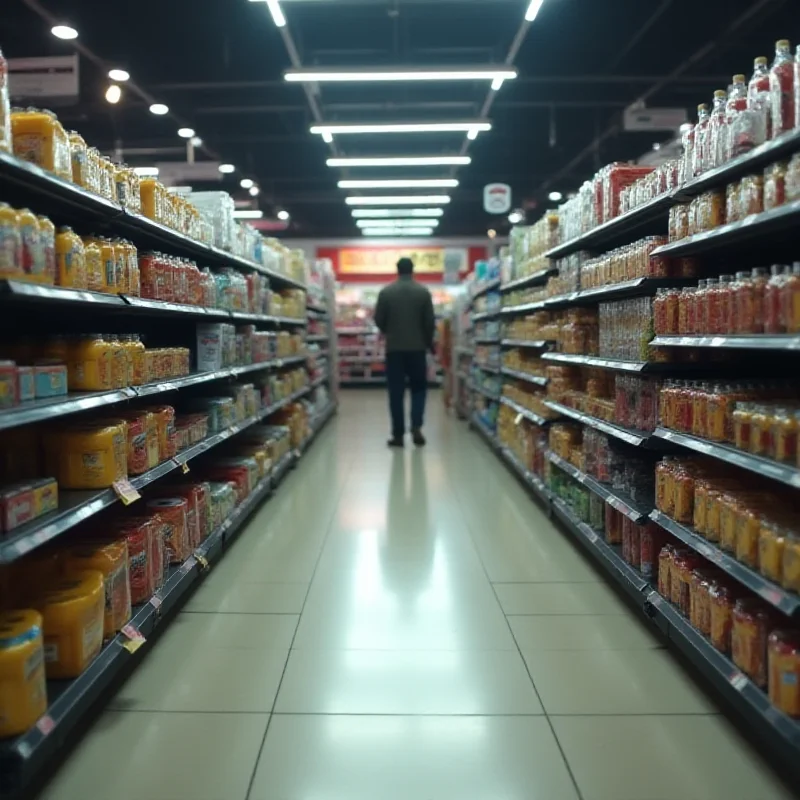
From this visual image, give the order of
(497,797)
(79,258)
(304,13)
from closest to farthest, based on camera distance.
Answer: (497,797) → (79,258) → (304,13)

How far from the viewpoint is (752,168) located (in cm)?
276

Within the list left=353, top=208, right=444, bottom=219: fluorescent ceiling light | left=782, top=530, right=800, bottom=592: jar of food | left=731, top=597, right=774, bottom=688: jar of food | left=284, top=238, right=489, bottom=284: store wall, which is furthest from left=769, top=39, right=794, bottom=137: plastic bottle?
left=284, top=238, right=489, bottom=284: store wall

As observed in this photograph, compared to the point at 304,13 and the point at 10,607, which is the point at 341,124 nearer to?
the point at 304,13

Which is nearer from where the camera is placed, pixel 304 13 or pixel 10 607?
pixel 10 607

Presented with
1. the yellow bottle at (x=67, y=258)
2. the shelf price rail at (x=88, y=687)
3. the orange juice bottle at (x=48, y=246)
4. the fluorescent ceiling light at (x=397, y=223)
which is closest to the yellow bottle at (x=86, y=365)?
the yellow bottle at (x=67, y=258)

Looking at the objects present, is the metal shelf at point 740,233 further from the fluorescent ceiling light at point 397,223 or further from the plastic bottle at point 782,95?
the fluorescent ceiling light at point 397,223

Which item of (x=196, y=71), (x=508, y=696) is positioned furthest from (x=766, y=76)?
(x=196, y=71)

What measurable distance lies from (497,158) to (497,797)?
47.4 ft

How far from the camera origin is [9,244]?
217 centimetres

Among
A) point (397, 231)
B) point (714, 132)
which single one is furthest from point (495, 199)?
point (714, 132)

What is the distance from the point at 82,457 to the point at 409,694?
1494mm

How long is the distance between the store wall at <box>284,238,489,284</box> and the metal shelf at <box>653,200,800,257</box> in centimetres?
1811

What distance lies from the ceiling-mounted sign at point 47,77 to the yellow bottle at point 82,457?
620 cm

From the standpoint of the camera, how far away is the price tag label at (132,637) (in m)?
2.68
